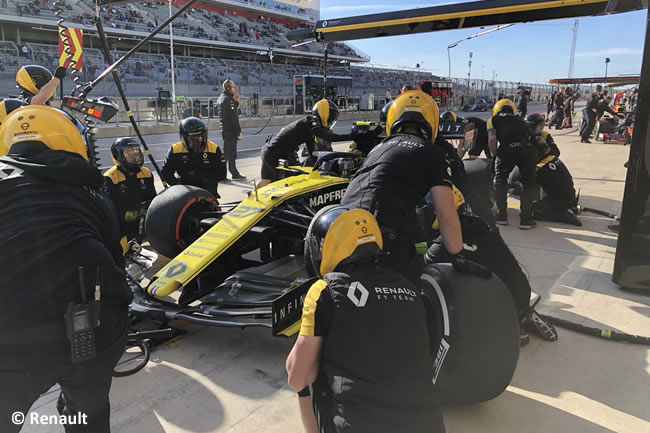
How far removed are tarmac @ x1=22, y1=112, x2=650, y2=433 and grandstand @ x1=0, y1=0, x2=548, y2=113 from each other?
15290 mm

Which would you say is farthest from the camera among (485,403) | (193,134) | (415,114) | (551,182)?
(551,182)

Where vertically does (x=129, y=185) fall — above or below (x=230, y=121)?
below

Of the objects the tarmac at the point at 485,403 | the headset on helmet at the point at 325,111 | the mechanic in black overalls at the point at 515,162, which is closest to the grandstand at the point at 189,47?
the mechanic in black overalls at the point at 515,162

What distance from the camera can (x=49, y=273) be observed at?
6.12ft

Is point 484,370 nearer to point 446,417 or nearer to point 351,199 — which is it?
point 446,417

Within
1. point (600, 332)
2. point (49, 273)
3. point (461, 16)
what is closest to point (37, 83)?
point (49, 273)

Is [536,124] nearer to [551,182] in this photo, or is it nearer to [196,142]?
[551,182]

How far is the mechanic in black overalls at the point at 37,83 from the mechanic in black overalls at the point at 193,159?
1.37m

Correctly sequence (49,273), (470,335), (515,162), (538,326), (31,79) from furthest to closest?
(515,162) < (31,79) < (538,326) < (470,335) < (49,273)

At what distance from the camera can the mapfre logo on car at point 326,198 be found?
445cm

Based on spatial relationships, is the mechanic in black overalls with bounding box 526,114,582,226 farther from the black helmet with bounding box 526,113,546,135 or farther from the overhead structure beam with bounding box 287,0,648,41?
the overhead structure beam with bounding box 287,0,648,41

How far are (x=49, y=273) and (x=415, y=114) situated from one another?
2286 mm

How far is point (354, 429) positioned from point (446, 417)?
4.01 feet

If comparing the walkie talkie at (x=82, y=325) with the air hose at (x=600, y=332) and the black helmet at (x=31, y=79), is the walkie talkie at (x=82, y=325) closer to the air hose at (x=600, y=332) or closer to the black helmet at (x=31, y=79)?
the air hose at (x=600, y=332)
